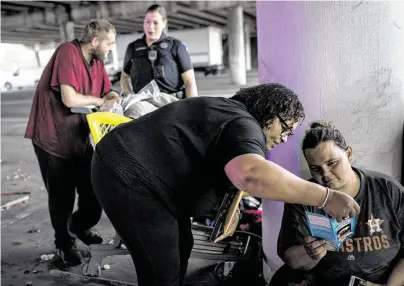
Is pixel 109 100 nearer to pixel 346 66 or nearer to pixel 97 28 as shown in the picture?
pixel 97 28

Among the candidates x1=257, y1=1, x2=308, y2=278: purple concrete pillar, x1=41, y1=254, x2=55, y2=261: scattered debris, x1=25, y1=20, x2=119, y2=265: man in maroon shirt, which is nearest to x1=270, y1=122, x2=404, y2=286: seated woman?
x1=257, y1=1, x2=308, y2=278: purple concrete pillar

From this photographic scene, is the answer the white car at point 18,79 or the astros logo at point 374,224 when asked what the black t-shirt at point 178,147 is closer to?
the astros logo at point 374,224

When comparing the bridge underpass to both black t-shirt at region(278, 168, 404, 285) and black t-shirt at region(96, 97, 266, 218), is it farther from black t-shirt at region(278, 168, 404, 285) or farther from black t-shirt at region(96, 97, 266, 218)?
black t-shirt at region(278, 168, 404, 285)

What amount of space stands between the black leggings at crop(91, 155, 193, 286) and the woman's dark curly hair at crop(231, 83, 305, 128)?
Result: 1.82ft

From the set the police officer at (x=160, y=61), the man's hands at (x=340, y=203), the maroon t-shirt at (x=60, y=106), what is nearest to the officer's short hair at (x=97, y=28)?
the maroon t-shirt at (x=60, y=106)

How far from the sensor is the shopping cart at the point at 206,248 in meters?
2.66

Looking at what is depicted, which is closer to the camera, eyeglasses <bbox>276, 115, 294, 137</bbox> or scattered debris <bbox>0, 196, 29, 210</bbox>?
eyeglasses <bbox>276, 115, 294, 137</bbox>

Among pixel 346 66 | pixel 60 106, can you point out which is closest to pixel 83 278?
pixel 60 106

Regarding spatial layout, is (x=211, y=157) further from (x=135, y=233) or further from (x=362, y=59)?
(x=362, y=59)

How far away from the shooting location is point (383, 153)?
88.9 inches

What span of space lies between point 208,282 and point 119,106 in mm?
1385

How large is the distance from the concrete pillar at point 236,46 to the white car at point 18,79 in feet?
55.9

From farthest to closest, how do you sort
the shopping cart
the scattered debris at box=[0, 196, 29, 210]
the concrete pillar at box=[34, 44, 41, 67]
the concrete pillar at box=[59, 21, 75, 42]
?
the concrete pillar at box=[34, 44, 41, 67] < the concrete pillar at box=[59, 21, 75, 42] < the scattered debris at box=[0, 196, 29, 210] < the shopping cart

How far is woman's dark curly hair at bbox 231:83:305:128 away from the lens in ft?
5.35
